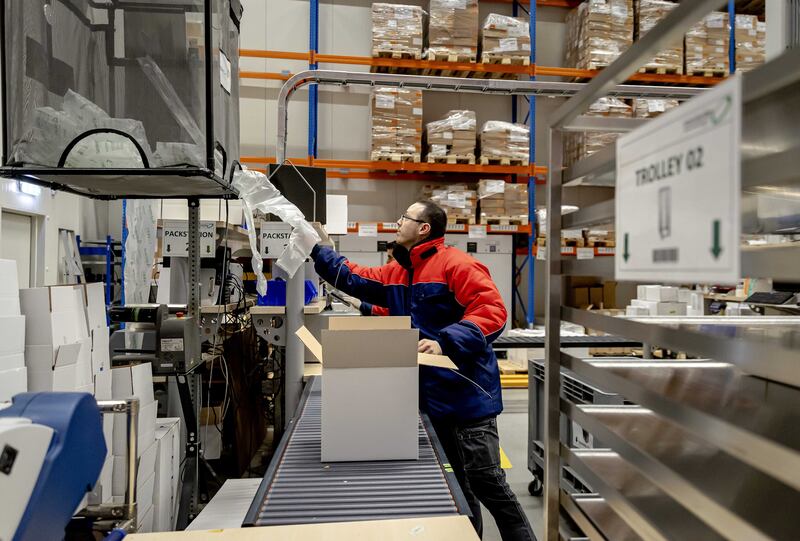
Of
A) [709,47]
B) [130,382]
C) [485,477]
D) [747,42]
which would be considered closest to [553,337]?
[485,477]

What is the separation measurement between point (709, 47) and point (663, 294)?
3.28 m

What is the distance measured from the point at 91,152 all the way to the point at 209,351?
1.97 meters

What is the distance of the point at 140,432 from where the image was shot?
210 centimetres

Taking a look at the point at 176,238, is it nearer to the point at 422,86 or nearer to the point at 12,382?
the point at 12,382

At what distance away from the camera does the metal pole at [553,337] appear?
85 cm

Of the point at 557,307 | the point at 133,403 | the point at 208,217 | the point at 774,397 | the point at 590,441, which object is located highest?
the point at 208,217

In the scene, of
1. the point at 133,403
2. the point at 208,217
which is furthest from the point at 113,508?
the point at 208,217

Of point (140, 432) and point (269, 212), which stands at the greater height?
point (269, 212)

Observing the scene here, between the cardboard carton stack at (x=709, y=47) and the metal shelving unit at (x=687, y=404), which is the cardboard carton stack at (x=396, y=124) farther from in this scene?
the metal shelving unit at (x=687, y=404)

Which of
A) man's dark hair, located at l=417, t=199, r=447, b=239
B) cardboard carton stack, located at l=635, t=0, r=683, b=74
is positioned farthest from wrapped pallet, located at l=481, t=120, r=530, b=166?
man's dark hair, located at l=417, t=199, r=447, b=239

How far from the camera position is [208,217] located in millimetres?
3414

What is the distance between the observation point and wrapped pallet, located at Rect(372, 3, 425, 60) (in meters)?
5.34

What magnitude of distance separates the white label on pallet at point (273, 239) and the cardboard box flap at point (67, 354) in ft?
2.60

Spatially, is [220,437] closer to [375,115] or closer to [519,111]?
[375,115]
